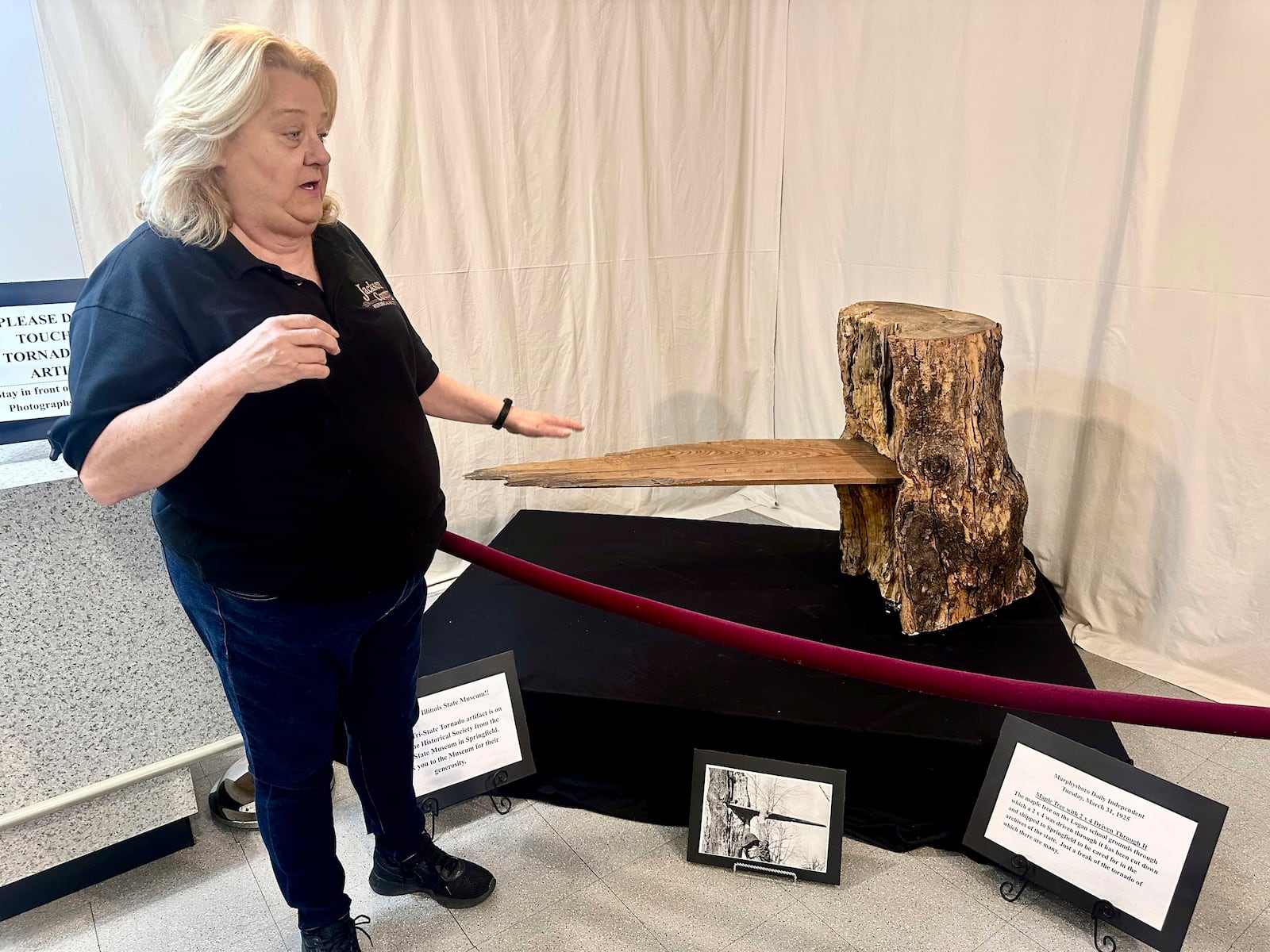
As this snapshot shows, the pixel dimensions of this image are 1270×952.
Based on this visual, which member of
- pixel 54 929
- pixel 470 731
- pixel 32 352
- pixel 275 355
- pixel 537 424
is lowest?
pixel 54 929

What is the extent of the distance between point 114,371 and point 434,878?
1.11 m

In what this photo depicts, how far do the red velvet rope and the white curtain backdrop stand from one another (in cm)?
106

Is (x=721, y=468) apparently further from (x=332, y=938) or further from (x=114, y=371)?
(x=114, y=371)

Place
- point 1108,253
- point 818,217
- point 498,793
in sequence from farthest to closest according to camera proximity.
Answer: point 818,217 → point 1108,253 → point 498,793

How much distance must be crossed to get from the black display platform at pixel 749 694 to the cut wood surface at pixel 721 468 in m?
0.34

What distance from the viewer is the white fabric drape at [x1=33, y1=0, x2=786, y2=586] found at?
2102mm

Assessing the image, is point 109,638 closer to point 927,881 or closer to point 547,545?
point 547,545

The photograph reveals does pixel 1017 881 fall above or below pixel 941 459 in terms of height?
below

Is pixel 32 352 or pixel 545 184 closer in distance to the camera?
pixel 32 352

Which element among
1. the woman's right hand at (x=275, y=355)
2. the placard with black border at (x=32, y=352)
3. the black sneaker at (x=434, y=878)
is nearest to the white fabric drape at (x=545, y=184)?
the placard with black border at (x=32, y=352)

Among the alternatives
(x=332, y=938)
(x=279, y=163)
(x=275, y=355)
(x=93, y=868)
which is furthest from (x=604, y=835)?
(x=279, y=163)

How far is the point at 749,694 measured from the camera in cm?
186

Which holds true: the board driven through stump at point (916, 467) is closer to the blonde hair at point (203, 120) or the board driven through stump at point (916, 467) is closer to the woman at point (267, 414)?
the woman at point (267, 414)

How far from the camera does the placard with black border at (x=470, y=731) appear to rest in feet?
5.81
